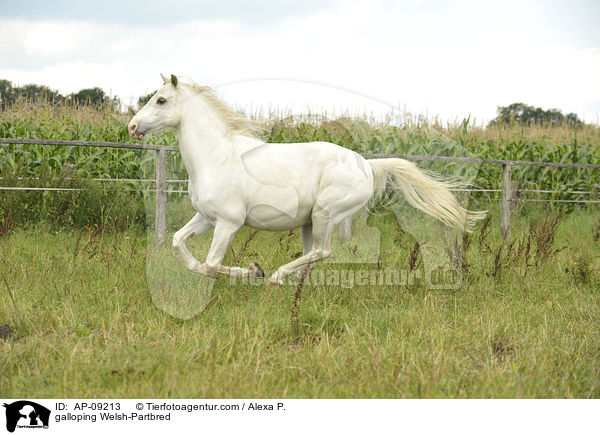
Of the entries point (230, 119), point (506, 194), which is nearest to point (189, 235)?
point (230, 119)

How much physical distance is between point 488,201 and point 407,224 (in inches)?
174

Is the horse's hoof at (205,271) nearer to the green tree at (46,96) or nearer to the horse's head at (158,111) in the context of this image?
the horse's head at (158,111)

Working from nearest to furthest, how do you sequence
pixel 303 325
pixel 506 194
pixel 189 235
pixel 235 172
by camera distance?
1. pixel 303 325
2. pixel 235 172
3. pixel 189 235
4. pixel 506 194

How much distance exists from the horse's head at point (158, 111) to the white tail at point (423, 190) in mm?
1768

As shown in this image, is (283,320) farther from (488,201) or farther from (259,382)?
(488,201)

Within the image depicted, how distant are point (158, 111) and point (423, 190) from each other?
229 cm

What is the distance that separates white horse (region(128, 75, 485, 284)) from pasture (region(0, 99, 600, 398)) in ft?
0.73

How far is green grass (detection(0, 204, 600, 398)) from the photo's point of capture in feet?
9.39

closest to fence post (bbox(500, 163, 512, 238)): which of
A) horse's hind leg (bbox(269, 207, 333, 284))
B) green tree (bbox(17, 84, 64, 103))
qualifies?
horse's hind leg (bbox(269, 207, 333, 284))

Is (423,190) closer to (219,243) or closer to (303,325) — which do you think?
(303,325)

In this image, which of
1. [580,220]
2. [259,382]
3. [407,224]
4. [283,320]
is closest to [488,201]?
[580,220]
